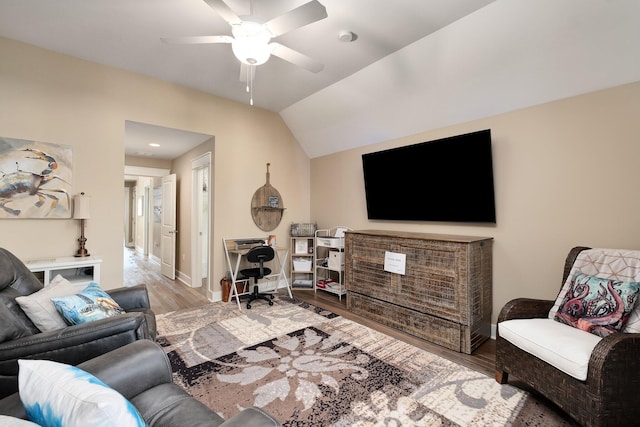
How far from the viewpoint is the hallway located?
3923 mm

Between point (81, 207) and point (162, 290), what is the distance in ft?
6.86

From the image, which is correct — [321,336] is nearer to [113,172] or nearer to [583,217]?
[583,217]

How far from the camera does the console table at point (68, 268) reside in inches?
103

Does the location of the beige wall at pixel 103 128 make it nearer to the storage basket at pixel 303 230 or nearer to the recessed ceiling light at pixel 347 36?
the storage basket at pixel 303 230

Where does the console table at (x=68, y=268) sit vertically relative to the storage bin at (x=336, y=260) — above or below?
above

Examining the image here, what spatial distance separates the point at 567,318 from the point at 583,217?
0.93 meters

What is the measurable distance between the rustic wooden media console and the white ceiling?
1450 mm

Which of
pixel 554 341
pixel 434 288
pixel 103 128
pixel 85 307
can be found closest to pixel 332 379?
pixel 434 288

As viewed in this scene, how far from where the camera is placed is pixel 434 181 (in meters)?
3.26

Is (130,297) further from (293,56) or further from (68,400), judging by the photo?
(293,56)

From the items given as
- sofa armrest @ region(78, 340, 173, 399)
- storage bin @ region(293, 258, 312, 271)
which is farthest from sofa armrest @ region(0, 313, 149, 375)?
storage bin @ region(293, 258, 312, 271)

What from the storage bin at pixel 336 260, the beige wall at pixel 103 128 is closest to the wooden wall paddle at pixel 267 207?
the beige wall at pixel 103 128

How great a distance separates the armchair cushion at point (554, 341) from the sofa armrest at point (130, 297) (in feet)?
9.26

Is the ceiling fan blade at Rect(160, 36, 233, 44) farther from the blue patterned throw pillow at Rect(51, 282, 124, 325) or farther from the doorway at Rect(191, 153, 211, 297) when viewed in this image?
the doorway at Rect(191, 153, 211, 297)
